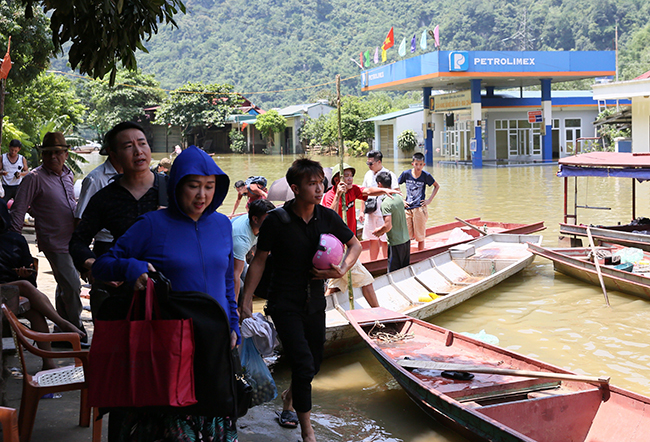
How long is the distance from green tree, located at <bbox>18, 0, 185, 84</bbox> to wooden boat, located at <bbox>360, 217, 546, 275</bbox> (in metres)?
5.44

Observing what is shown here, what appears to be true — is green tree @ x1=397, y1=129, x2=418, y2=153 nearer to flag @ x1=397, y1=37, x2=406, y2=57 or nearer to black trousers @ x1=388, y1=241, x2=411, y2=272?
flag @ x1=397, y1=37, x2=406, y2=57

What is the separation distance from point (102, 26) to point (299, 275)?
7.31 ft

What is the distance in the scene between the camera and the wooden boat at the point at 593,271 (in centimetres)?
899

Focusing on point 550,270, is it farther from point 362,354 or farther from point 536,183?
point 536,183

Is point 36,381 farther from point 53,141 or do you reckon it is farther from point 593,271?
point 593,271

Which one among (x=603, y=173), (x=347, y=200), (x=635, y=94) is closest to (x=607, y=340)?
(x=347, y=200)

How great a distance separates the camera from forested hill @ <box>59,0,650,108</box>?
321ft

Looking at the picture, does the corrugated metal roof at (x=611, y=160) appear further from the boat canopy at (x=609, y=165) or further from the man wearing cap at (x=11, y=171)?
the man wearing cap at (x=11, y=171)

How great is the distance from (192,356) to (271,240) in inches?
59.6

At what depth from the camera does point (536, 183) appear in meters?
24.7

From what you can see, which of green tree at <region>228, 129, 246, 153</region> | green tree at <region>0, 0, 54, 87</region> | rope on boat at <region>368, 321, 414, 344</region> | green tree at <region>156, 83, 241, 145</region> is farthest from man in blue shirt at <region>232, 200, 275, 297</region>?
green tree at <region>156, 83, 241, 145</region>

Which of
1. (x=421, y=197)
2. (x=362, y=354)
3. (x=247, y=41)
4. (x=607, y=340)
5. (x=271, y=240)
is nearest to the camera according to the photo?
(x=271, y=240)

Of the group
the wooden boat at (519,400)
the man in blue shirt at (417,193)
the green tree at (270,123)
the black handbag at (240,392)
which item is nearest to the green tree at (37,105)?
the man in blue shirt at (417,193)

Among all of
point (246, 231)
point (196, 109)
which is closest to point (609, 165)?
point (246, 231)
